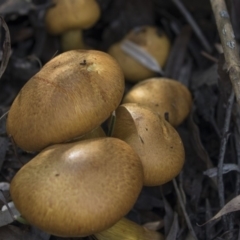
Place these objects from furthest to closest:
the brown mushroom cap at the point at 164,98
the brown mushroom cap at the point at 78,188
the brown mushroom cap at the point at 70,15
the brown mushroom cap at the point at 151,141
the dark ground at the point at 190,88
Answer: the brown mushroom cap at the point at 70,15 < the brown mushroom cap at the point at 164,98 < the dark ground at the point at 190,88 < the brown mushroom cap at the point at 151,141 < the brown mushroom cap at the point at 78,188

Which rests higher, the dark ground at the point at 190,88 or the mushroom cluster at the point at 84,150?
the mushroom cluster at the point at 84,150

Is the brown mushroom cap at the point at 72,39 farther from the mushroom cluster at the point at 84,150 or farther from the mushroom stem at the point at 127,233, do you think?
the mushroom stem at the point at 127,233

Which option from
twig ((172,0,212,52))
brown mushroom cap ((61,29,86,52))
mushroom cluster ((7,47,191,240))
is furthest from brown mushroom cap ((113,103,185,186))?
twig ((172,0,212,52))

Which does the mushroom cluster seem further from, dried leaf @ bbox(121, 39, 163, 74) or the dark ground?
dried leaf @ bbox(121, 39, 163, 74)

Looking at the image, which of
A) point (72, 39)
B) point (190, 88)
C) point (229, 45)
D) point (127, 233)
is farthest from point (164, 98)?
point (72, 39)

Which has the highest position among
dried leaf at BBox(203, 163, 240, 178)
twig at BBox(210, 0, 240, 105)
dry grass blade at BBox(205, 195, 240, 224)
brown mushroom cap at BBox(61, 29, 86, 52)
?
twig at BBox(210, 0, 240, 105)

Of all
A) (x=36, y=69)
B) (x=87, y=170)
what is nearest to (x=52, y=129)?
(x=87, y=170)

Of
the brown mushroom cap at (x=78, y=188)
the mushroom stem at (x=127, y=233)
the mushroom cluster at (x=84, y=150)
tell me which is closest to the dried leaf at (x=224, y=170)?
the mushroom cluster at (x=84, y=150)
